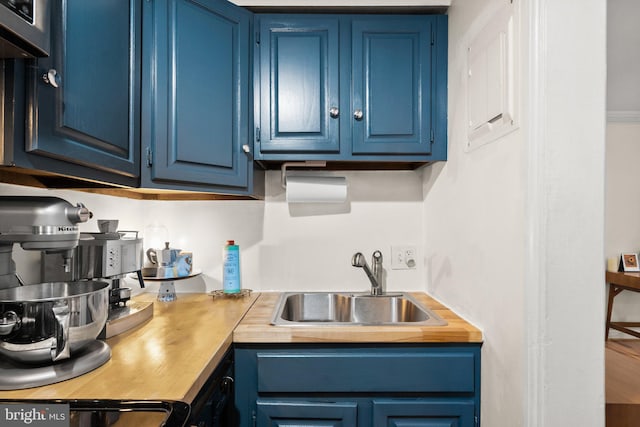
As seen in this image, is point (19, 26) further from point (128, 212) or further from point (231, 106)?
point (128, 212)

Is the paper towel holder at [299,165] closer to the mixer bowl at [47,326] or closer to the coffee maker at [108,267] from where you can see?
the coffee maker at [108,267]

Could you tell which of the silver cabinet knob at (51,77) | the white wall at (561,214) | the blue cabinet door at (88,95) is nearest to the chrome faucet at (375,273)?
the white wall at (561,214)

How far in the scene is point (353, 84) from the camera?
1634 mm

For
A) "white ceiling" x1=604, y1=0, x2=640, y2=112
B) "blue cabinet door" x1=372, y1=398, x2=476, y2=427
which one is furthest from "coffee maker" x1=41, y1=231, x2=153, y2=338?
"white ceiling" x1=604, y1=0, x2=640, y2=112

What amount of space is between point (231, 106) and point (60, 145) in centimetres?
78

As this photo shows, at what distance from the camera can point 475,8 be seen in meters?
1.33

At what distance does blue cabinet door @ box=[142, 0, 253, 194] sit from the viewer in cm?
132

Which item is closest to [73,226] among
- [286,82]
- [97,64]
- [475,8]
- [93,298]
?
[93,298]

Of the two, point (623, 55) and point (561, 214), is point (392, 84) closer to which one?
point (561, 214)

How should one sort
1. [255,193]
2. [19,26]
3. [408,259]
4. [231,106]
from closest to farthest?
[19,26] < [231,106] < [255,193] < [408,259]

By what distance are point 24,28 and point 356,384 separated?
4.28ft

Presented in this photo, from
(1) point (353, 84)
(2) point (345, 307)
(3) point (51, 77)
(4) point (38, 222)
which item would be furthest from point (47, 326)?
(1) point (353, 84)

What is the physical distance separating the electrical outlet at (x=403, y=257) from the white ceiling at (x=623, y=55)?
207 centimetres

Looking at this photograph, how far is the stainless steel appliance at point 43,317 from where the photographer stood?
0.79 m
